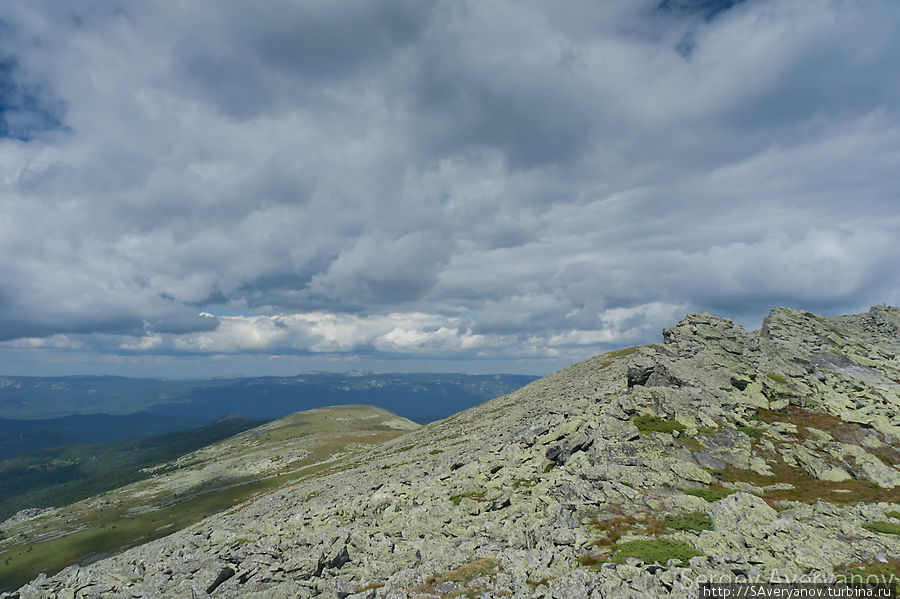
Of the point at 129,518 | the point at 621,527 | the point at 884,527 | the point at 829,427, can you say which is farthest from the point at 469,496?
the point at 129,518

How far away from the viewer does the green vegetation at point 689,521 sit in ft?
92.9

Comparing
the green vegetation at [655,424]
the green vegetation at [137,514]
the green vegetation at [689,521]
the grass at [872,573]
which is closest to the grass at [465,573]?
the green vegetation at [689,521]

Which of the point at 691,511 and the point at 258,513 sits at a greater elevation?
the point at 691,511

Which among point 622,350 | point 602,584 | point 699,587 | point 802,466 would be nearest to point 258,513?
point 602,584

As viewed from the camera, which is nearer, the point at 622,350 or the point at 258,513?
the point at 258,513

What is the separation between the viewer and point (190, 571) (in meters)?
34.5

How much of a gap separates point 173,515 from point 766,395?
163808 mm

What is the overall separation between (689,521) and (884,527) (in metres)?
12.3

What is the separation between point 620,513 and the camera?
3231cm

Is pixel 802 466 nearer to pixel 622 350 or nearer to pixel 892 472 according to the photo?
pixel 892 472

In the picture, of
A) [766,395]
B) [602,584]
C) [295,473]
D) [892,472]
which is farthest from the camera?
[295,473]

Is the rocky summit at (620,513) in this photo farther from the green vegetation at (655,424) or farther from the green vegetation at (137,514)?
the green vegetation at (137,514)

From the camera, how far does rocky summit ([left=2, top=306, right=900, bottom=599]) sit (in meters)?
24.2

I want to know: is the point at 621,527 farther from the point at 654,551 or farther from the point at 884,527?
the point at 884,527
